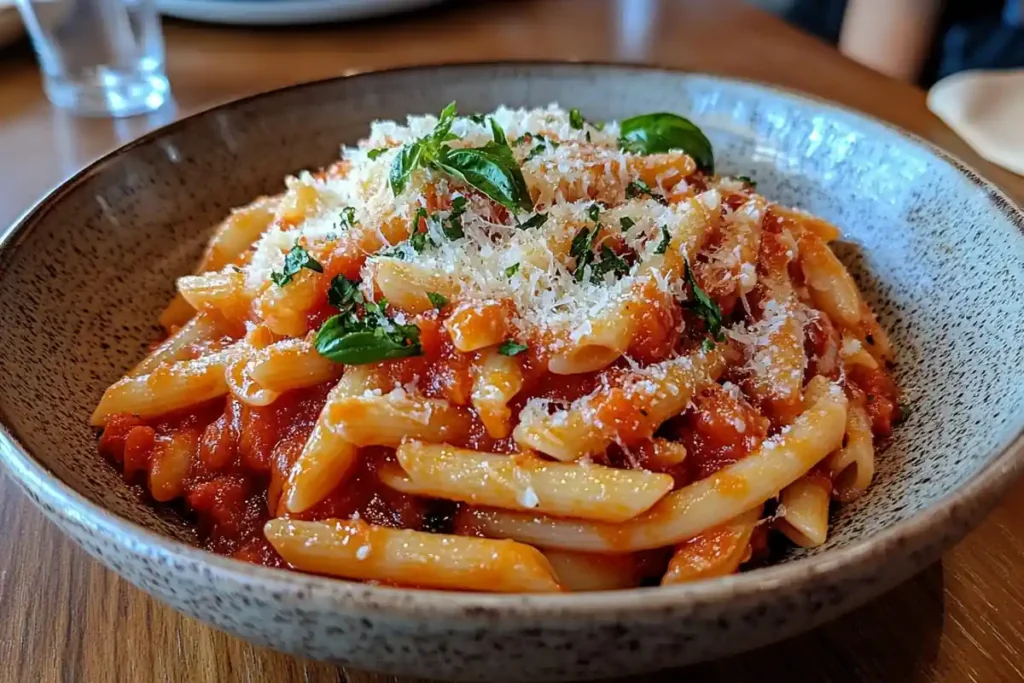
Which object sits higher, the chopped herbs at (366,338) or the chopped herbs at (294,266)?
the chopped herbs at (294,266)

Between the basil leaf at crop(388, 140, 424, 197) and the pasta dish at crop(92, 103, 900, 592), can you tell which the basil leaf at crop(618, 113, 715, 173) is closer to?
the pasta dish at crop(92, 103, 900, 592)

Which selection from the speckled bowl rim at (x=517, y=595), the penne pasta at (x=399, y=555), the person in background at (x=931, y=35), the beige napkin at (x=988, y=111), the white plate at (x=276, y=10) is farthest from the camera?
the person in background at (x=931, y=35)

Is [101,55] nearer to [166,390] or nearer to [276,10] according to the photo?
[276,10]

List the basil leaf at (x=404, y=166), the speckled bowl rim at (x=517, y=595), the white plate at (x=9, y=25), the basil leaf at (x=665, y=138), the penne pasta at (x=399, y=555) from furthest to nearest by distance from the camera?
1. the white plate at (x=9, y=25)
2. the basil leaf at (x=665, y=138)
3. the basil leaf at (x=404, y=166)
4. the penne pasta at (x=399, y=555)
5. the speckled bowl rim at (x=517, y=595)

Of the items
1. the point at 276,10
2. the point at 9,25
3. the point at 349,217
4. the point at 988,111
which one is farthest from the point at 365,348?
the point at 9,25

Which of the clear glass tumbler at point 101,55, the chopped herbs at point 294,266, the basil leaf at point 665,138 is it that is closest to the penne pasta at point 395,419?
the chopped herbs at point 294,266

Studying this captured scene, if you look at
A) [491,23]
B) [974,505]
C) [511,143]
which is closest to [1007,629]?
[974,505]

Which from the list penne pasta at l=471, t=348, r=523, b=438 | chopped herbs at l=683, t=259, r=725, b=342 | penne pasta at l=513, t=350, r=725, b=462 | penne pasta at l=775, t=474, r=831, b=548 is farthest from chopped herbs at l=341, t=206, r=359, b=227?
penne pasta at l=775, t=474, r=831, b=548

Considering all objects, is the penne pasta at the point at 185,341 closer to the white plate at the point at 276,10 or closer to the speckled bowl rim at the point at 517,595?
the speckled bowl rim at the point at 517,595
